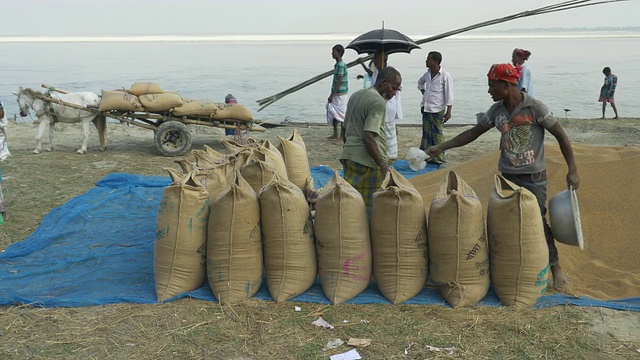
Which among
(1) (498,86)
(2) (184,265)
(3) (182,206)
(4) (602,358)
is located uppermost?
(1) (498,86)

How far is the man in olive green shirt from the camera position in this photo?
13.9 feet

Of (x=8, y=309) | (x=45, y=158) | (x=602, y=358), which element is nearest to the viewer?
(x=602, y=358)

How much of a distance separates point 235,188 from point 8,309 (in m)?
1.62

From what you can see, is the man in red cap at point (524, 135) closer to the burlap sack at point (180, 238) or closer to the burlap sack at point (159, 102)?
the burlap sack at point (180, 238)

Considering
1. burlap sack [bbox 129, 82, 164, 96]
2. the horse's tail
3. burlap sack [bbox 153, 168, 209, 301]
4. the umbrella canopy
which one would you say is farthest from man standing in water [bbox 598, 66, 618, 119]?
burlap sack [bbox 153, 168, 209, 301]

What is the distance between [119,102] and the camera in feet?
28.7

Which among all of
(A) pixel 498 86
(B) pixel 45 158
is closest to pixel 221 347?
(A) pixel 498 86

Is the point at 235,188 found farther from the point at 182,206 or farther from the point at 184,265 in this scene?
the point at 184,265

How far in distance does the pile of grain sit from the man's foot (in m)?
0.07

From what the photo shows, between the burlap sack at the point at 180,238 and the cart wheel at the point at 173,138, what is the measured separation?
17.4ft

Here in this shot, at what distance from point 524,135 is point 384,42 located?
12.7ft

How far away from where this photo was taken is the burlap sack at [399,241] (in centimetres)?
361

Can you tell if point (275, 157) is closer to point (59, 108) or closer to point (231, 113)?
point (231, 113)

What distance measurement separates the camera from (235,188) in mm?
3611
